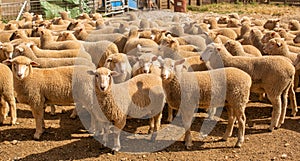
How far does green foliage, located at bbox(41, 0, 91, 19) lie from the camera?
1959 cm

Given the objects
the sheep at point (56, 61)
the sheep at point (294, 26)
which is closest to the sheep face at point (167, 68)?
the sheep at point (56, 61)

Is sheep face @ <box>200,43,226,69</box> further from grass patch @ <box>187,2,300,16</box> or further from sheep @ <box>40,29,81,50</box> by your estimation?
grass patch @ <box>187,2,300,16</box>

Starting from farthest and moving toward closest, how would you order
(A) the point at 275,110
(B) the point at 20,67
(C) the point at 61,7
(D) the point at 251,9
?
(D) the point at 251,9
(C) the point at 61,7
(A) the point at 275,110
(B) the point at 20,67

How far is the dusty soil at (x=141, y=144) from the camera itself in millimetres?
5914

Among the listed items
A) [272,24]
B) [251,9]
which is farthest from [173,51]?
[251,9]

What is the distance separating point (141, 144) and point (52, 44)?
394 cm

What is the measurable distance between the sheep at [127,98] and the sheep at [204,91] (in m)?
0.29

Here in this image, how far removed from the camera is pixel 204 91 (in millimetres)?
6070

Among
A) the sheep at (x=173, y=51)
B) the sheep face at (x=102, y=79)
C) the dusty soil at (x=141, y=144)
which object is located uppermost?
the sheep at (x=173, y=51)

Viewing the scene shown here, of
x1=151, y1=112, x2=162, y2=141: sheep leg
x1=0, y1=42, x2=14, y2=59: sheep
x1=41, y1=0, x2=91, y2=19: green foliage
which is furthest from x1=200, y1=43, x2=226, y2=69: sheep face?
x1=41, y1=0, x2=91, y2=19: green foliage

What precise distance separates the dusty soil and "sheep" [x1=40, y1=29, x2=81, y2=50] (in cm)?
206

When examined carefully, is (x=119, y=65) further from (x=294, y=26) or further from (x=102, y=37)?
(x=294, y=26)

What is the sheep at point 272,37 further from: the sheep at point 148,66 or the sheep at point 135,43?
the sheep at point 148,66

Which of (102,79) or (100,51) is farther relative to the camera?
(100,51)
